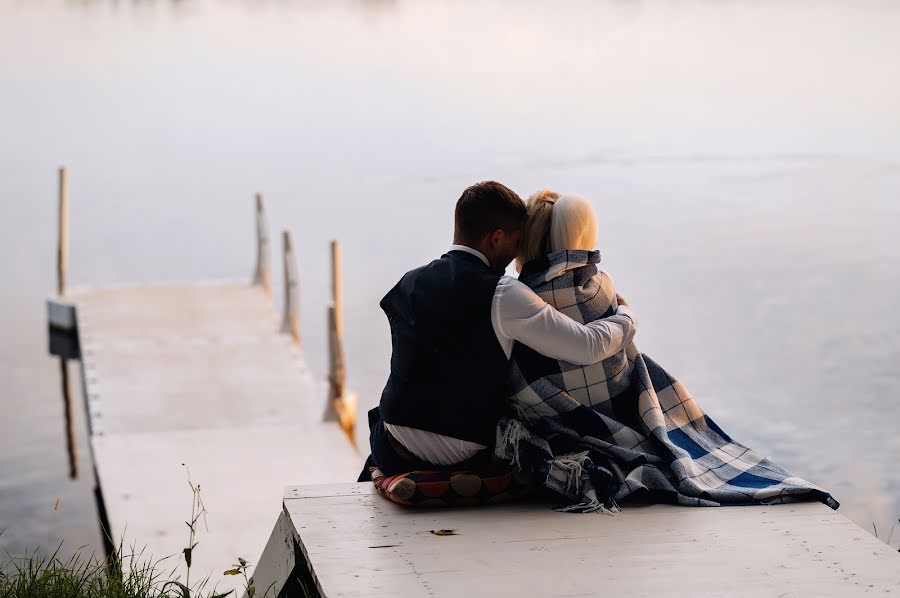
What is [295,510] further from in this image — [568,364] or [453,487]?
[568,364]

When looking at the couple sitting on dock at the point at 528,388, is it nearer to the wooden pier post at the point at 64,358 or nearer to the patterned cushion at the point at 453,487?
the patterned cushion at the point at 453,487

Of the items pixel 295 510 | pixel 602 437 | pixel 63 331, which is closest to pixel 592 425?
pixel 602 437

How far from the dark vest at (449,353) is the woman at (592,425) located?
86 mm

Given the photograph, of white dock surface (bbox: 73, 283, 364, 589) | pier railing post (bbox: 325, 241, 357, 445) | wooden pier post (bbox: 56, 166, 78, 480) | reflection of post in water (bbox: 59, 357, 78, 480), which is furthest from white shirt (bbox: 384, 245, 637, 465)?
wooden pier post (bbox: 56, 166, 78, 480)

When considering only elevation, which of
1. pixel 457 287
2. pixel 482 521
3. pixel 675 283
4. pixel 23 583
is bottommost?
pixel 675 283

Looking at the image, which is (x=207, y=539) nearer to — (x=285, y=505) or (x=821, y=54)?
(x=285, y=505)

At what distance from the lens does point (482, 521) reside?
9.20ft

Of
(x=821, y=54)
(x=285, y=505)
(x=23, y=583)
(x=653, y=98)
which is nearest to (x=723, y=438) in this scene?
A: (x=285, y=505)

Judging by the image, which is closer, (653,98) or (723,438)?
(723,438)

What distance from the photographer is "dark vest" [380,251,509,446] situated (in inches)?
114

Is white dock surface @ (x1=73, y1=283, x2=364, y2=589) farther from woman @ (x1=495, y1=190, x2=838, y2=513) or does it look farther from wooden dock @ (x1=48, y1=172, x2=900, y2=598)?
woman @ (x1=495, y1=190, x2=838, y2=513)

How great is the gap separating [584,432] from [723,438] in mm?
428

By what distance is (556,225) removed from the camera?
3.06m

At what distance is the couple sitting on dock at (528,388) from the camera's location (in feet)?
9.47
